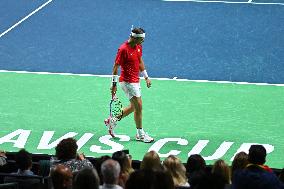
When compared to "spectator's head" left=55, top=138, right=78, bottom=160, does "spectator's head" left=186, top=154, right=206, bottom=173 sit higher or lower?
lower

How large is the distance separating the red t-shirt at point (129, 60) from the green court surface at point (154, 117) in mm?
1393

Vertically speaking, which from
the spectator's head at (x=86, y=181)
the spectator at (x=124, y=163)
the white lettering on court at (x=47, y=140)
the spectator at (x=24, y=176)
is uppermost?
the spectator's head at (x=86, y=181)

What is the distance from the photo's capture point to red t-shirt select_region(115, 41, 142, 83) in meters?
21.2

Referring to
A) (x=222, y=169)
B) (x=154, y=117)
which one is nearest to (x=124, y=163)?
(x=222, y=169)

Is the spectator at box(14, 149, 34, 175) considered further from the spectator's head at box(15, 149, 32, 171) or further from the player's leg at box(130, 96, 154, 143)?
the player's leg at box(130, 96, 154, 143)

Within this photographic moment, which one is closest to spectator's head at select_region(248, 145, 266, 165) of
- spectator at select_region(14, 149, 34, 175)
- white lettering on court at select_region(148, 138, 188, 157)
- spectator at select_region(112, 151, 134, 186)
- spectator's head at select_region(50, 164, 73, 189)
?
spectator at select_region(112, 151, 134, 186)

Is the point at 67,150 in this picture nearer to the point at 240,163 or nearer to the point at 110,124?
the point at 240,163

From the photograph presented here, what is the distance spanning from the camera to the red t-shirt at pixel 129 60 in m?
21.2

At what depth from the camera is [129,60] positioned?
2128 cm

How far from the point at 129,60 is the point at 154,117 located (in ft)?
8.18

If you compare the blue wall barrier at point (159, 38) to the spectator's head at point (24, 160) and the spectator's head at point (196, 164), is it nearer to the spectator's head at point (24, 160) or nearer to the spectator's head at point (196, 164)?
the spectator's head at point (196, 164)

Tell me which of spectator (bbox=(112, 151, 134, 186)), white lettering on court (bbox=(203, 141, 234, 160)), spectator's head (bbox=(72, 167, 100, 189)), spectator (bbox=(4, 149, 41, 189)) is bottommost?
white lettering on court (bbox=(203, 141, 234, 160))

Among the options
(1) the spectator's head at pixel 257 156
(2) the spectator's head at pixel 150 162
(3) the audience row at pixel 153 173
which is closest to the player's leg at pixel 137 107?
(3) the audience row at pixel 153 173

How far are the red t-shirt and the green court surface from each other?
1.39 meters
